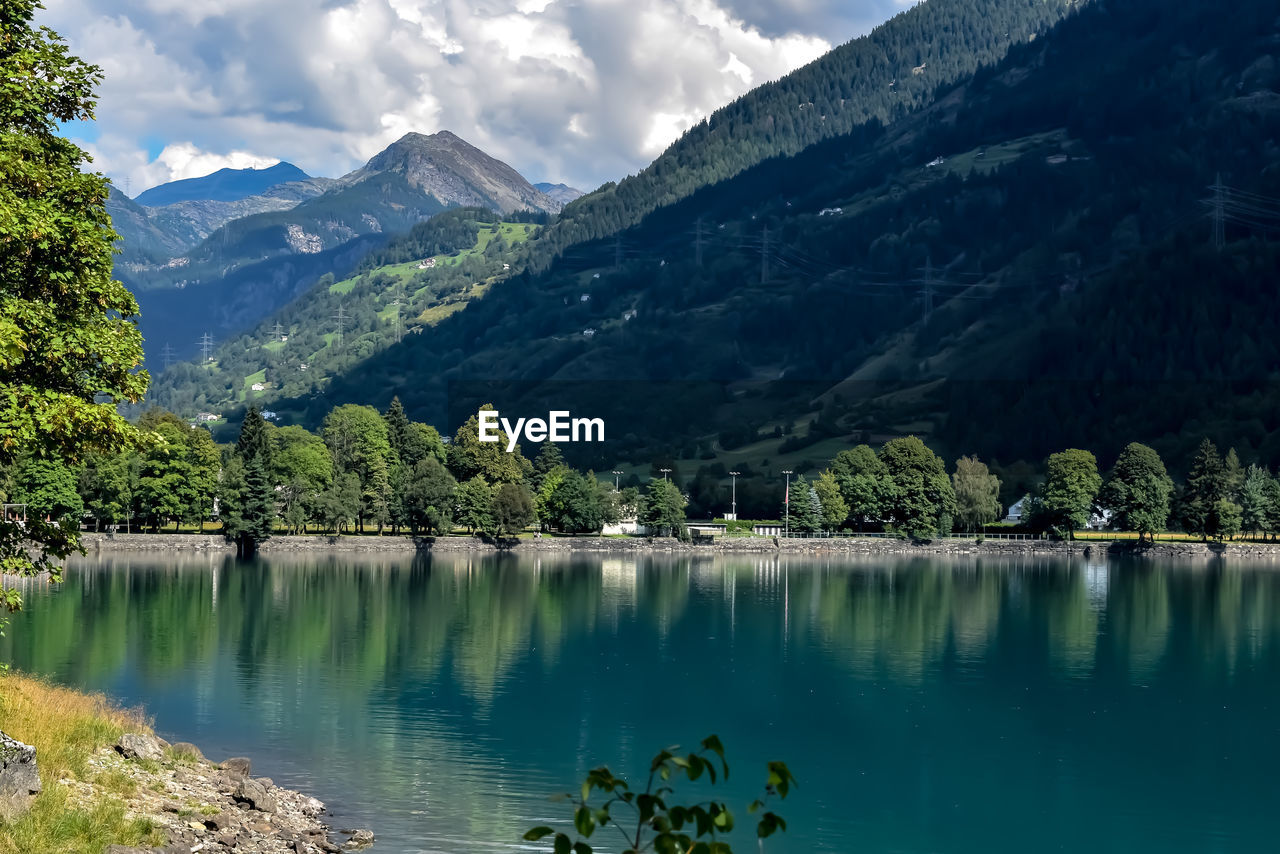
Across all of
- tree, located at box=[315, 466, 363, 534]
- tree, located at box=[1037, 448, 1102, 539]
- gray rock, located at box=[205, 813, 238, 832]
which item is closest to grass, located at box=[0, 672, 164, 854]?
gray rock, located at box=[205, 813, 238, 832]

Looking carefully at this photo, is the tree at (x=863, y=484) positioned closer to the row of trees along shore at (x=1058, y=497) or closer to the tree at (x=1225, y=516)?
the row of trees along shore at (x=1058, y=497)

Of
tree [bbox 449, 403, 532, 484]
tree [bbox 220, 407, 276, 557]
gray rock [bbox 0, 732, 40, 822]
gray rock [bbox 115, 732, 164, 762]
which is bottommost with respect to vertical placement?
gray rock [bbox 115, 732, 164, 762]

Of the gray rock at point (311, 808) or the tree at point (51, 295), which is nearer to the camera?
the tree at point (51, 295)

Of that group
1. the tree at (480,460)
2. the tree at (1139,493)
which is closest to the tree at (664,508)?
the tree at (480,460)

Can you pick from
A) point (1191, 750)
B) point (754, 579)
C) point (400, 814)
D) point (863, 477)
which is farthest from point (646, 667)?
point (863, 477)

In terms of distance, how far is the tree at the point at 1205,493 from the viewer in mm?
170875

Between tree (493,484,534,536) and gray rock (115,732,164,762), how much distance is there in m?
125

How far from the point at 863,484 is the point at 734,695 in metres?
120

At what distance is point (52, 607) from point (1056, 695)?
210 ft

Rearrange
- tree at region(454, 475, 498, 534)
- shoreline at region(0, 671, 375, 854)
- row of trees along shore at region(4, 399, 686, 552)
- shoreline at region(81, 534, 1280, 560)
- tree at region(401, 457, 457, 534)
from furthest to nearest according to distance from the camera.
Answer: tree at region(454, 475, 498, 534)
tree at region(401, 457, 457, 534)
shoreline at region(81, 534, 1280, 560)
row of trees along shore at region(4, 399, 686, 552)
shoreline at region(0, 671, 375, 854)

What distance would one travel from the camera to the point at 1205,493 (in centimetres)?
17200

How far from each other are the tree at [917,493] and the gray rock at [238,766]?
475 feet

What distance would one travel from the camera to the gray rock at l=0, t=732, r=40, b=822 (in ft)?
82.4

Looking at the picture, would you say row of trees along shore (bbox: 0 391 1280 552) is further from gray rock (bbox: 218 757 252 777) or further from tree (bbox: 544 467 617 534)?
gray rock (bbox: 218 757 252 777)
